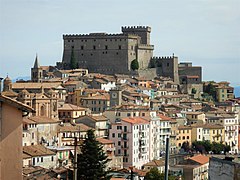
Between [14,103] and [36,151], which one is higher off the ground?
[14,103]

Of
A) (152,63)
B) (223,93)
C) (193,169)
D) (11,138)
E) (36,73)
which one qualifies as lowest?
(193,169)

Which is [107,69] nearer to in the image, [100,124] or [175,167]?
[100,124]

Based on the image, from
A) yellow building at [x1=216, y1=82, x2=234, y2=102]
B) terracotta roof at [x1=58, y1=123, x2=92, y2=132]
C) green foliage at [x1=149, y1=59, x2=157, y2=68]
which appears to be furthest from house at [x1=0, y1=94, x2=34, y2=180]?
yellow building at [x1=216, y1=82, x2=234, y2=102]

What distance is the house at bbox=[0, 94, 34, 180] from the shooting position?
38.2 ft

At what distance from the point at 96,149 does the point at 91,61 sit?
66814mm

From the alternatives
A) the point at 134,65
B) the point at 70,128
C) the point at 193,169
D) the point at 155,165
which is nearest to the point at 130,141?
the point at 155,165

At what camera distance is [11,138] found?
1171 cm

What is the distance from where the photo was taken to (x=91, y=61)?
97.5m

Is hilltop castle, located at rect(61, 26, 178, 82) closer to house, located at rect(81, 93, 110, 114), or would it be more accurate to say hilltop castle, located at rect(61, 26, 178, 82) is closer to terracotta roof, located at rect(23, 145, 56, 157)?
house, located at rect(81, 93, 110, 114)

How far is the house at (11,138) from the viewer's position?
11.7 metres

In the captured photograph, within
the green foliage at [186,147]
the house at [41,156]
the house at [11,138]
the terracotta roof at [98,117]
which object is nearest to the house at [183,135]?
the green foliage at [186,147]

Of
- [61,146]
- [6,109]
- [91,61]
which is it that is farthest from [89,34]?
[6,109]

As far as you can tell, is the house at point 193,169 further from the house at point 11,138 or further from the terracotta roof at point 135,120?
the house at point 11,138

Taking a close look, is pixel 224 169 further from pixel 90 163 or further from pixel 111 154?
pixel 111 154
